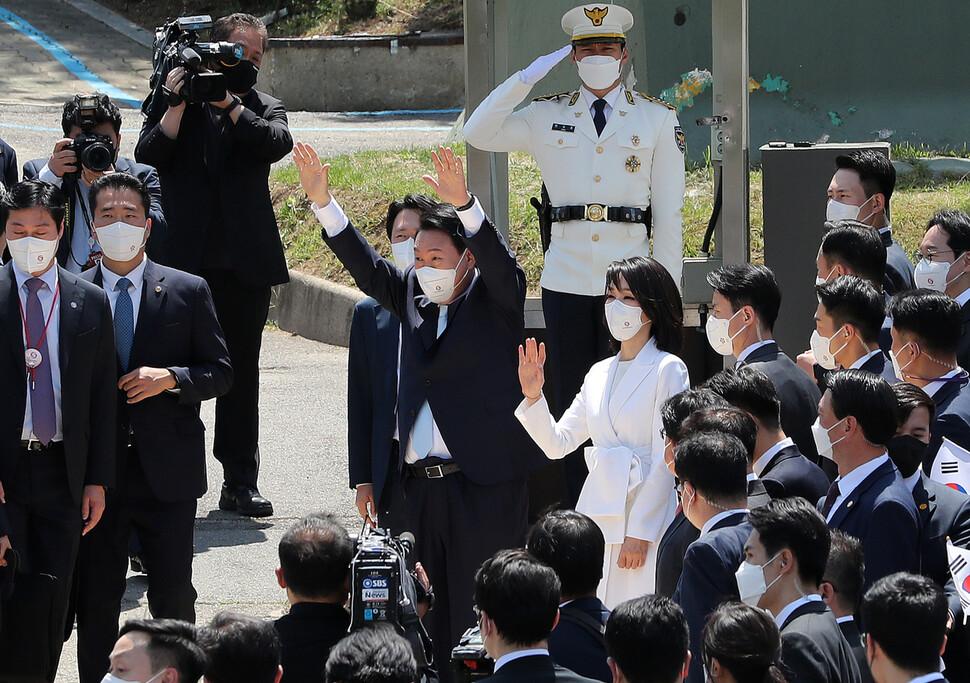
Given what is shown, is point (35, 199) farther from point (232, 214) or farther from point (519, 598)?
point (519, 598)

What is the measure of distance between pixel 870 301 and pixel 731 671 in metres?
2.13

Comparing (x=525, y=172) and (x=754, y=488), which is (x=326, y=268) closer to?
(x=525, y=172)

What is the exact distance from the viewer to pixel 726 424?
3.93 m

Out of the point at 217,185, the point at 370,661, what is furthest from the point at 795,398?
the point at 217,185

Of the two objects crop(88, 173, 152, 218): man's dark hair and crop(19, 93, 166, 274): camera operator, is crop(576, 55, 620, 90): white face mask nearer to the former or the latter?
crop(19, 93, 166, 274): camera operator

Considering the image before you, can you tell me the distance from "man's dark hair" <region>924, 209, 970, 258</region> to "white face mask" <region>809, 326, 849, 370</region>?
0.97m

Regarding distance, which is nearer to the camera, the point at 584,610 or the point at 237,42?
the point at 584,610

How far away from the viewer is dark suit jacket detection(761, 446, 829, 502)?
411 cm

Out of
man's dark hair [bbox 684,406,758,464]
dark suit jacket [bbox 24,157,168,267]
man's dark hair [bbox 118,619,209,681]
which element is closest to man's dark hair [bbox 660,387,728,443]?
man's dark hair [bbox 684,406,758,464]

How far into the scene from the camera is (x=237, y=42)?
6.66 meters

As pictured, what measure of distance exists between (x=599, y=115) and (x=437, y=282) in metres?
1.63

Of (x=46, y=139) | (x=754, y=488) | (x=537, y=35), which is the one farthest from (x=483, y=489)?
(x=46, y=139)

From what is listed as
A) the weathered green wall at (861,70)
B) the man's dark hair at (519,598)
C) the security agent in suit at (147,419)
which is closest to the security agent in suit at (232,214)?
the security agent in suit at (147,419)

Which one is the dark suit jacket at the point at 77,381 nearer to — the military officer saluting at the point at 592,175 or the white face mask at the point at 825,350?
the military officer saluting at the point at 592,175
